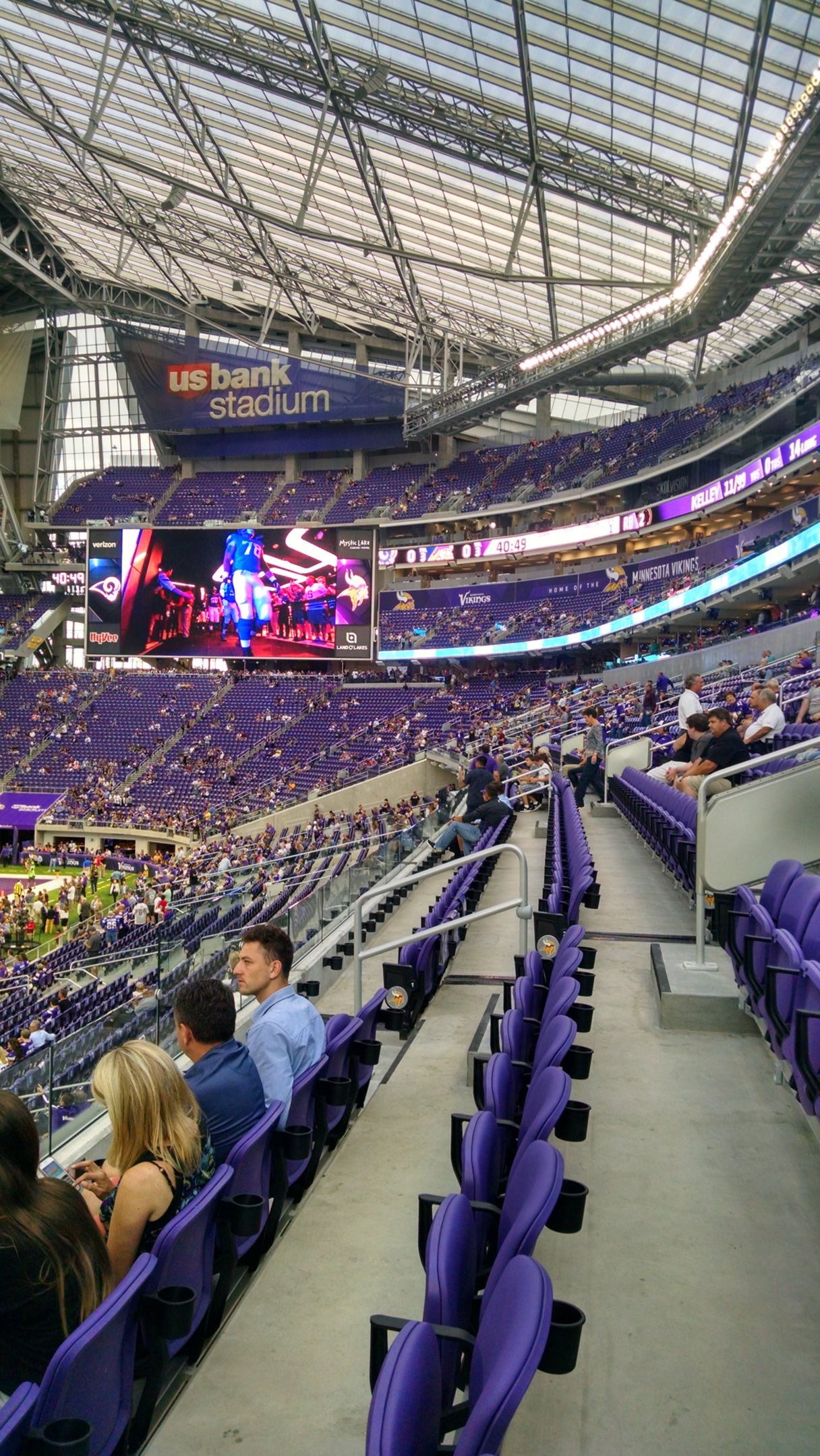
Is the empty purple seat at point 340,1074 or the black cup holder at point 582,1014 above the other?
the black cup holder at point 582,1014

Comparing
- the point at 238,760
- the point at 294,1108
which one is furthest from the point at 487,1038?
the point at 238,760

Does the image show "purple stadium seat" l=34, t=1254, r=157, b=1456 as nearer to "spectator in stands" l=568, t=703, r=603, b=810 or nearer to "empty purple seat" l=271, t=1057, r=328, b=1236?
"empty purple seat" l=271, t=1057, r=328, b=1236

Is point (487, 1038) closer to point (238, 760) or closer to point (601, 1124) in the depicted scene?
point (601, 1124)

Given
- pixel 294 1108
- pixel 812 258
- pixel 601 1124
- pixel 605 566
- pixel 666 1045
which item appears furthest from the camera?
pixel 605 566

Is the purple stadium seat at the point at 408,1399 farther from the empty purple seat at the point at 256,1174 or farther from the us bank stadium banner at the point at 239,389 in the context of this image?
the us bank stadium banner at the point at 239,389

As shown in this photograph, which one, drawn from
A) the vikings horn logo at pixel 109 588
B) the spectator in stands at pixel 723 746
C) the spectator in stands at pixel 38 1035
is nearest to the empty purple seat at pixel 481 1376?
the spectator in stands at pixel 723 746

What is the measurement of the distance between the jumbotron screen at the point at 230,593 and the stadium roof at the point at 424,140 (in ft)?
27.7

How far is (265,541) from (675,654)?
17.0 metres

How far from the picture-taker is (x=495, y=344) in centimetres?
3594

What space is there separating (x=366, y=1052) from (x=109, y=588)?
3889 cm

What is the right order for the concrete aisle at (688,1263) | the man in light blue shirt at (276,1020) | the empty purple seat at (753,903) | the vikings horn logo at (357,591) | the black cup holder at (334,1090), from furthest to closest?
the vikings horn logo at (357,591) → the empty purple seat at (753,903) → the black cup holder at (334,1090) → the man in light blue shirt at (276,1020) → the concrete aisle at (688,1263)

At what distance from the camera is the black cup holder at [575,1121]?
2.83m

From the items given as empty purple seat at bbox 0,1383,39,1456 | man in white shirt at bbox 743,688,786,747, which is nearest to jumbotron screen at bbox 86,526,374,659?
man in white shirt at bbox 743,688,786,747

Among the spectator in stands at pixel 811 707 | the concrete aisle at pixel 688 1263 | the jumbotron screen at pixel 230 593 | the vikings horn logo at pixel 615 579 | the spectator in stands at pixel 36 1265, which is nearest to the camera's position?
the spectator in stands at pixel 36 1265
